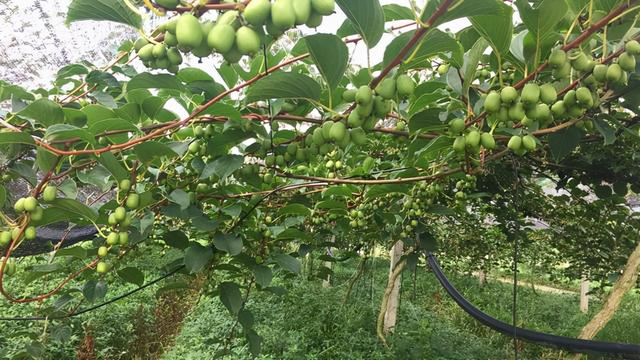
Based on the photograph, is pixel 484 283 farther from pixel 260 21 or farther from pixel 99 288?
pixel 260 21

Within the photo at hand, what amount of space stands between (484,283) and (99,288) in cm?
885

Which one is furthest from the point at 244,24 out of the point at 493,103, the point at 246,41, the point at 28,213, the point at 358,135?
the point at 28,213

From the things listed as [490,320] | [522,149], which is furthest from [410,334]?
[522,149]

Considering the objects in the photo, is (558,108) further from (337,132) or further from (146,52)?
(146,52)

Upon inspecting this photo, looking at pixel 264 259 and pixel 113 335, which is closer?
pixel 264 259

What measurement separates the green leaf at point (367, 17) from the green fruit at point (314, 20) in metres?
0.08

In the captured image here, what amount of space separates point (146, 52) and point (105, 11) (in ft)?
0.30

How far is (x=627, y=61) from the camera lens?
592mm

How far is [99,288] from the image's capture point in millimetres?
1346

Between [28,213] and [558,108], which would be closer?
[558,108]

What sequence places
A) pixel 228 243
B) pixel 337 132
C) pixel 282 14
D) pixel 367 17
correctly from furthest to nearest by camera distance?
pixel 228 243, pixel 337 132, pixel 367 17, pixel 282 14

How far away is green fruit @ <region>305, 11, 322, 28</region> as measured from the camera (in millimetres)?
456

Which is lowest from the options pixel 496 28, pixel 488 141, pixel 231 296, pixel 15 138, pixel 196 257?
pixel 231 296

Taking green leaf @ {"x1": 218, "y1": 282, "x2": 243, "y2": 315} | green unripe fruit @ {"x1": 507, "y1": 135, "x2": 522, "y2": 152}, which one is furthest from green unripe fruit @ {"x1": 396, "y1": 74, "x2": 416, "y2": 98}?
green leaf @ {"x1": 218, "y1": 282, "x2": 243, "y2": 315}
